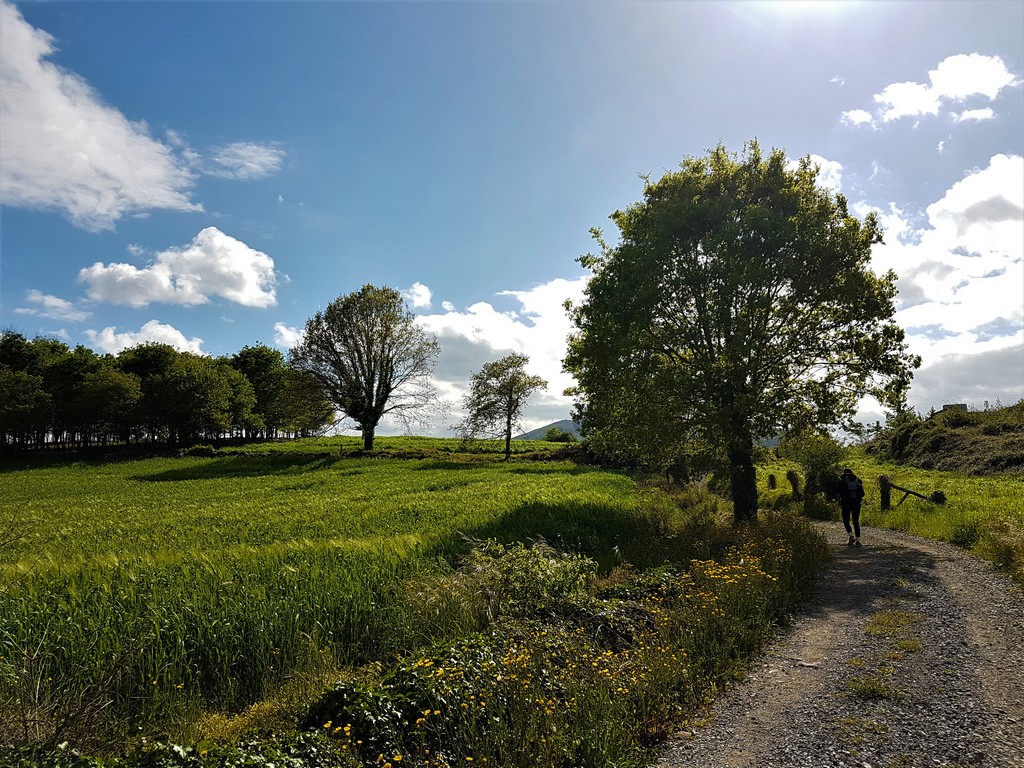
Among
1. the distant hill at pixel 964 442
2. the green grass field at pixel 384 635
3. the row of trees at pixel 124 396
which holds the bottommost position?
the green grass field at pixel 384 635

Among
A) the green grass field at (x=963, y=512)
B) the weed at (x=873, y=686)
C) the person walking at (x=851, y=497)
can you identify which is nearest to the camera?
the weed at (x=873, y=686)

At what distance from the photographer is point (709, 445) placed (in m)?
20.6

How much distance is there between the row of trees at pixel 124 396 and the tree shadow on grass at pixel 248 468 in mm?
4637


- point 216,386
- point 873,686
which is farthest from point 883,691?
point 216,386

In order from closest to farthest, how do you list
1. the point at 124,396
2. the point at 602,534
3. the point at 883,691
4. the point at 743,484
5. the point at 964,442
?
the point at 883,691
the point at 602,534
the point at 743,484
the point at 964,442
the point at 124,396

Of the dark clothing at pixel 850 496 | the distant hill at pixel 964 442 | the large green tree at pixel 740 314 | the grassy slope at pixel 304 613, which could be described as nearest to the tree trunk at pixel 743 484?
the large green tree at pixel 740 314

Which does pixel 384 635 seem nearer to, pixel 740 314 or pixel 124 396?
pixel 740 314

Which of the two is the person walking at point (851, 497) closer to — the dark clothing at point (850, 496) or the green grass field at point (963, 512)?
the dark clothing at point (850, 496)

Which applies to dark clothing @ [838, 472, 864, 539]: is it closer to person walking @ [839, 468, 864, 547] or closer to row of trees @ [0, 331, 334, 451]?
person walking @ [839, 468, 864, 547]

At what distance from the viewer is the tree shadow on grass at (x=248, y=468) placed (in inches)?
1583

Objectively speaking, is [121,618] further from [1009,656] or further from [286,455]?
[286,455]

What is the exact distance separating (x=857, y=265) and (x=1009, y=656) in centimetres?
1554

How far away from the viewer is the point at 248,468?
44625 mm

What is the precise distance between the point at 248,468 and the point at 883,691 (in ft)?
155
